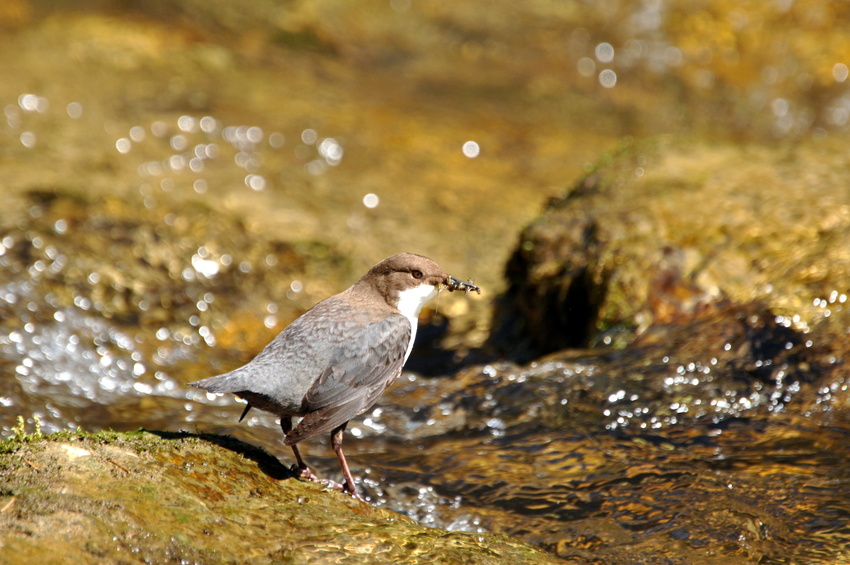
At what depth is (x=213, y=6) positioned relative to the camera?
11.1 m

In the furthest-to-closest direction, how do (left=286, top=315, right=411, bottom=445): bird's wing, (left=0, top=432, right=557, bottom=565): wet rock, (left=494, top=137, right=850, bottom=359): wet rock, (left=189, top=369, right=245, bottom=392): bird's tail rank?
1. (left=494, top=137, right=850, bottom=359): wet rock
2. (left=286, top=315, right=411, bottom=445): bird's wing
3. (left=189, top=369, right=245, bottom=392): bird's tail
4. (left=0, top=432, right=557, bottom=565): wet rock

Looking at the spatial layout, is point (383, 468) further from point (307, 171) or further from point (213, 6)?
point (213, 6)

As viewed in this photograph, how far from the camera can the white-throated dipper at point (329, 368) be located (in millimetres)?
3447

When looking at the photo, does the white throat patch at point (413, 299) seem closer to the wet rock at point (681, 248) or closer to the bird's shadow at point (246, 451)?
the bird's shadow at point (246, 451)

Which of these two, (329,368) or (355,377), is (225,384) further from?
(355,377)

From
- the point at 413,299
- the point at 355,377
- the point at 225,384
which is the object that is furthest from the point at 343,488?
the point at 413,299

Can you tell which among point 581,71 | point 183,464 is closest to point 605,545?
point 183,464

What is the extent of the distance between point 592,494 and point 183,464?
1.92 metres

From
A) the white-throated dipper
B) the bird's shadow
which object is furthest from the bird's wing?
the bird's shadow

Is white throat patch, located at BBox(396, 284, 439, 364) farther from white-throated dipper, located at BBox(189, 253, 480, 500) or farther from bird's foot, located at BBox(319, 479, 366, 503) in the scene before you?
bird's foot, located at BBox(319, 479, 366, 503)

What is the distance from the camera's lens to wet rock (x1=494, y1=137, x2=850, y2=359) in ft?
16.9

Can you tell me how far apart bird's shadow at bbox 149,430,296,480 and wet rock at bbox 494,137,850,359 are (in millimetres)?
2537

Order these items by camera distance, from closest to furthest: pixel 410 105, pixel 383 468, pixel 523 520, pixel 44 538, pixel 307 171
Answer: pixel 44 538 → pixel 523 520 → pixel 383 468 → pixel 307 171 → pixel 410 105

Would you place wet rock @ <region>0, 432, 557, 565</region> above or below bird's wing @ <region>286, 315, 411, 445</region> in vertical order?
below
